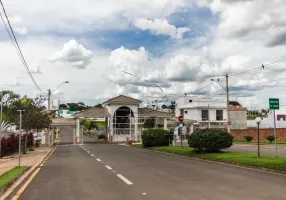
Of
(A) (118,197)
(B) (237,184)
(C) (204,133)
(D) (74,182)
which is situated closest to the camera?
(A) (118,197)

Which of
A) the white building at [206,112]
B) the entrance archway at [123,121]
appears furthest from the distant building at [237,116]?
the entrance archway at [123,121]

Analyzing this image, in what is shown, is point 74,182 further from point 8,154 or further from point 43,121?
point 43,121

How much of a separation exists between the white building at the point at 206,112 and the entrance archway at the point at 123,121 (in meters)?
19.9

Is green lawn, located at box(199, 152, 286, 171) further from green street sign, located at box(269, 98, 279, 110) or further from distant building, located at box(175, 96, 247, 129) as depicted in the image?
distant building, located at box(175, 96, 247, 129)

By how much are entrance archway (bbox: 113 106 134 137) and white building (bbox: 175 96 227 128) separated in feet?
65.2

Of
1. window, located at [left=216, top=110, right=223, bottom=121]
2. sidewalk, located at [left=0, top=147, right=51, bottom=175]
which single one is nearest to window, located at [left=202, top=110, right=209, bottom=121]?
window, located at [left=216, top=110, right=223, bottom=121]

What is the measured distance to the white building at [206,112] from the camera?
79.4m

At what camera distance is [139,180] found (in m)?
12.8

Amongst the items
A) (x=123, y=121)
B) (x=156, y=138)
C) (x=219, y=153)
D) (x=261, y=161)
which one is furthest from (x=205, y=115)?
(x=261, y=161)

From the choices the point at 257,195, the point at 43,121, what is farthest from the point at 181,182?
the point at 43,121

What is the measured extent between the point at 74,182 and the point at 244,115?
75.9 metres

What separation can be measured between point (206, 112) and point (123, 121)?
79.6ft

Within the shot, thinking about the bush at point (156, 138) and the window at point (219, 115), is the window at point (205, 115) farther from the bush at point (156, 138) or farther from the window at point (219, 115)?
the bush at point (156, 138)

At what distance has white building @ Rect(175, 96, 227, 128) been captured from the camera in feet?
261
